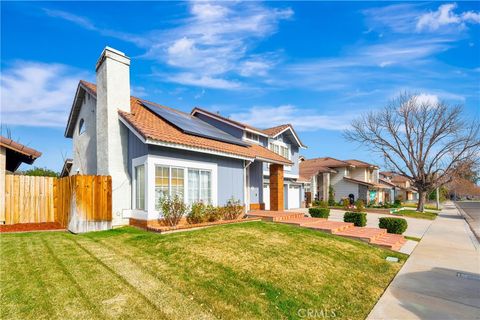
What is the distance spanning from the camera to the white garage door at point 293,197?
96.5 feet

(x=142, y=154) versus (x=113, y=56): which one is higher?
(x=113, y=56)

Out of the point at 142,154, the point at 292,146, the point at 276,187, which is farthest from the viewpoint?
the point at 292,146

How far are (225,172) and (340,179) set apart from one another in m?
33.5

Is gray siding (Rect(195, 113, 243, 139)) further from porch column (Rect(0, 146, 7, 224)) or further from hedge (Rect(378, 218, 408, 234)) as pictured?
porch column (Rect(0, 146, 7, 224))

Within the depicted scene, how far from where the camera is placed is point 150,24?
12133 mm

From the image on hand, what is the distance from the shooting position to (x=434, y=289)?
23.9 feet

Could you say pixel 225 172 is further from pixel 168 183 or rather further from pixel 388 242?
pixel 388 242

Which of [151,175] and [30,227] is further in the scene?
[30,227]

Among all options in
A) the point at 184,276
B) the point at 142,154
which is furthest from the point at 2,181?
the point at 184,276

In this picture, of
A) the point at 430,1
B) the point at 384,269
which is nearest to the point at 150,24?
the point at 430,1

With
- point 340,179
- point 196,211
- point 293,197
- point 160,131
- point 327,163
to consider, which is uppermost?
point 160,131

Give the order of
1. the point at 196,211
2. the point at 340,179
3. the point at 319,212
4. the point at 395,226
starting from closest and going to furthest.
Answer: the point at 196,211
the point at 395,226
the point at 319,212
the point at 340,179

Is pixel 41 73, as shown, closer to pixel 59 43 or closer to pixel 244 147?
pixel 59 43

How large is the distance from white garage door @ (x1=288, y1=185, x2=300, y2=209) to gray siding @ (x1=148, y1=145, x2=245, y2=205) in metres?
14.7
